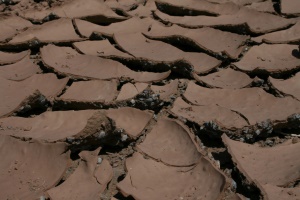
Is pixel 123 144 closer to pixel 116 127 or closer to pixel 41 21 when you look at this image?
pixel 116 127

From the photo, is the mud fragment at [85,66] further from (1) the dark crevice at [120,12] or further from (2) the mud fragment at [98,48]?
(1) the dark crevice at [120,12]

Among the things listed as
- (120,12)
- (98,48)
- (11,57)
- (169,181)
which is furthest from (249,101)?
(11,57)

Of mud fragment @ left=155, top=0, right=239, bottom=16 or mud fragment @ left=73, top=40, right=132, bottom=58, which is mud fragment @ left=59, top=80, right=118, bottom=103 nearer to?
mud fragment @ left=73, top=40, right=132, bottom=58

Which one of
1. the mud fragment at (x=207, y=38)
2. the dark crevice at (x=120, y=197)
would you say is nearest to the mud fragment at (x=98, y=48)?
the mud fragment at (x=207, y=38)

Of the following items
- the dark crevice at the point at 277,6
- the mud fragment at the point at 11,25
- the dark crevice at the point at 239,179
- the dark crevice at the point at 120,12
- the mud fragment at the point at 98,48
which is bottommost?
the mud fragment at the point at 11,25

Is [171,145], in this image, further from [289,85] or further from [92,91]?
[289,85]

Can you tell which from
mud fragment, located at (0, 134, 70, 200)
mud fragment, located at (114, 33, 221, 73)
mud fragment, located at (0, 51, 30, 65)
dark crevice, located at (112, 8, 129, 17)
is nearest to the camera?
mud fragment, located at (0, 134, 70, 200)

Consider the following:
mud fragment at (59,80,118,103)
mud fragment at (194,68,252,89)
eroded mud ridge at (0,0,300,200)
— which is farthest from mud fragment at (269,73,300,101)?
mud fragment at (59,80,118,103)

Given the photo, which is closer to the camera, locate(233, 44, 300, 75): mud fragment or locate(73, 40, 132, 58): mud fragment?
locate(233, 44, 300, 75): mud fragment
